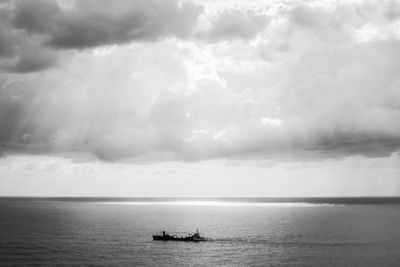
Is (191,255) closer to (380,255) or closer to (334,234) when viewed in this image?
(380,255)

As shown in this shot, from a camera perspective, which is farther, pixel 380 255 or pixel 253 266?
pixel 380 255

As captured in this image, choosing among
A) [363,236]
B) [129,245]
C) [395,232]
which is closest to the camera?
[129,245]

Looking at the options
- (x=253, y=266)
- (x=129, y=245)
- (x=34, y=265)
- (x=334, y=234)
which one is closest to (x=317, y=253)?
(x=253, y=266)

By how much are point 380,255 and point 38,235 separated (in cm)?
11099

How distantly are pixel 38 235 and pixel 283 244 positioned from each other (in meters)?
84.9

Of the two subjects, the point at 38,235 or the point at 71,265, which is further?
the point at 38,235

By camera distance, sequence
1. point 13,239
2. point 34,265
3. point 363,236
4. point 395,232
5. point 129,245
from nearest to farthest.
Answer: point 34,265 → point 129,245 → point 13,239 → point 363,236 → point 395,232

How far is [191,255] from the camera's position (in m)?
111

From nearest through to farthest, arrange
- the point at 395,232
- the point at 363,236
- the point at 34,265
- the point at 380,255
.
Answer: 1. the point at 34,265
2. the point at 380,255
3. the point at 363,236
4. the point at 395,232

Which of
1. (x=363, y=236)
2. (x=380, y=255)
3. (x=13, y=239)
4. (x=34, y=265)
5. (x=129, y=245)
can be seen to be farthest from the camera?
(x=363, y=236)

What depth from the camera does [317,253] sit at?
111875 millimetres

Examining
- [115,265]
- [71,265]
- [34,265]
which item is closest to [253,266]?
[115,265]

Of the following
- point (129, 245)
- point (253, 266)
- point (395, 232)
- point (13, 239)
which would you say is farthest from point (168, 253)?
point (395, 232)

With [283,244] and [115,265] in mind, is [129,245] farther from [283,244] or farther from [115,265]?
[283,244]
